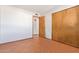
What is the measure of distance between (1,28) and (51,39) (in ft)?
2.77

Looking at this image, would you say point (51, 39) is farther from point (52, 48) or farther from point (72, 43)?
point (72, 43)

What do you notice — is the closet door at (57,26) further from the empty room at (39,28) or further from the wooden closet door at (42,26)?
the wooden closet door at (42,26)

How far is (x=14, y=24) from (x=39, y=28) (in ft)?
1.42

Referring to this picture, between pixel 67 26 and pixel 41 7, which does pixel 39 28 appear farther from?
pixel 67 26

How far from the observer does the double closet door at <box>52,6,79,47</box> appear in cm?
145

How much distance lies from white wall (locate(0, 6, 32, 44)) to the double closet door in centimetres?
46

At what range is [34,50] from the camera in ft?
4.54

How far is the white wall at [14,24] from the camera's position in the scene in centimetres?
141

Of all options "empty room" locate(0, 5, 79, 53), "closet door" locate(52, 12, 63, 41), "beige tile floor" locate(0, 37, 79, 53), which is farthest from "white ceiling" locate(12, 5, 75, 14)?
"beige tile floor" locate(0, 37, 79, 53)

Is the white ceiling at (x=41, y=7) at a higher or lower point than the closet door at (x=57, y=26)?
higher

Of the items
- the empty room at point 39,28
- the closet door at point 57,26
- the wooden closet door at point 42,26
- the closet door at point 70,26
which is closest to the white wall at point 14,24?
the empty room at point 39,28
